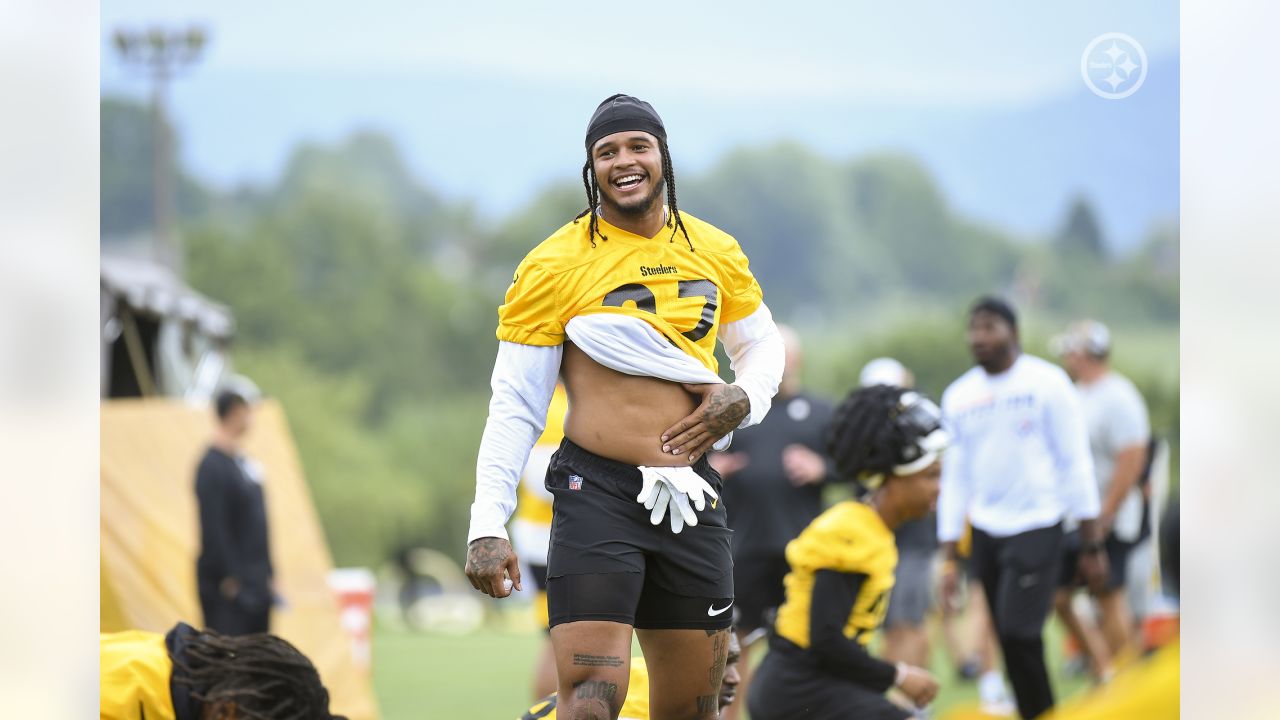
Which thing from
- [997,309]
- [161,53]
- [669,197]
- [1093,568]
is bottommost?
[1093,568]

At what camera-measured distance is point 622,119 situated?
4.22 metres

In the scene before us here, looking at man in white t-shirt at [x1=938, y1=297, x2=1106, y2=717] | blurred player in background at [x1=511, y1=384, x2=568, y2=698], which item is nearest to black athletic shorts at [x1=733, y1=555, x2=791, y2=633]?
man in white t-shirt at [x1=938, y1=297, x2=1106, y2=717]

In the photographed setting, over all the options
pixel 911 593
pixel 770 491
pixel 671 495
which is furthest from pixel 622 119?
pixel 911 593

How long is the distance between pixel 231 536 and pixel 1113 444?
18.0ft

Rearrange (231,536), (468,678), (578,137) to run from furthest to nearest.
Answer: (578,137) → (468,678) → (231,536)

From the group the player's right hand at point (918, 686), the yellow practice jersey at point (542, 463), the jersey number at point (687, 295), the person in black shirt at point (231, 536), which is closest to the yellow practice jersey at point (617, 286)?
the jersey number at point (687, 295)

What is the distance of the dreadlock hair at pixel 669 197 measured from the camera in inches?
168

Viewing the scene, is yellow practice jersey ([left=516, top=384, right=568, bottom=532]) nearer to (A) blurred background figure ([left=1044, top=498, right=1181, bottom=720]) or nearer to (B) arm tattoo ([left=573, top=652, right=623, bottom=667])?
(B) arm tattoo ([left=573, top=652, right=623, bottom=667])

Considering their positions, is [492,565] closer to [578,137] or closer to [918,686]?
[918,686]

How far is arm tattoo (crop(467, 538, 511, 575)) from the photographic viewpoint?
13.0 ft

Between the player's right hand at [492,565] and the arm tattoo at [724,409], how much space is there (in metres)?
0.64

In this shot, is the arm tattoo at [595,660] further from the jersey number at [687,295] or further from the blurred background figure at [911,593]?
the blurred background figure at [911,593]
